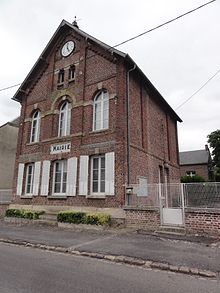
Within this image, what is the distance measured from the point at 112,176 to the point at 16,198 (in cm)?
735

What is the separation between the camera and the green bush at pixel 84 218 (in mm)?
11203

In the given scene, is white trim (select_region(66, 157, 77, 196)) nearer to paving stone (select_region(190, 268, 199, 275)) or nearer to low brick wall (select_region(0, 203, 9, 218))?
low brick wall (select_region(0, 203, 9, 218))

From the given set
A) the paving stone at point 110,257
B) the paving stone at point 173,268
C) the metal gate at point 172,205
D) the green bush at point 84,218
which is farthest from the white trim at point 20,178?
the paving stone at point 173,268

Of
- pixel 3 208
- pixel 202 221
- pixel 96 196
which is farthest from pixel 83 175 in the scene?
pixel 3 208

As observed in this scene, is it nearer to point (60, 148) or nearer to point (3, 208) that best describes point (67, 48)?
point (60, 148)

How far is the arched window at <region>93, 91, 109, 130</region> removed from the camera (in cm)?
1384

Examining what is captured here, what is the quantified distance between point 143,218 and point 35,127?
10.1 meters

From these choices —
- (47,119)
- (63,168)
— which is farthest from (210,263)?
(47,119)

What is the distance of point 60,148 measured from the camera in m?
14.8

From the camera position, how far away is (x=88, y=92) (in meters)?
14.6

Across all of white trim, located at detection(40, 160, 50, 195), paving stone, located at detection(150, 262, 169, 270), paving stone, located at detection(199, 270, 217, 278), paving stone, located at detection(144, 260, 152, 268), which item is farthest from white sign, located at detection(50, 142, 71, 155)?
paving stone, located at detection(199, 270, 217, 278)

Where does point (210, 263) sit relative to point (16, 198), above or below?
below

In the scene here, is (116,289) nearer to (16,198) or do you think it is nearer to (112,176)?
(112,176)

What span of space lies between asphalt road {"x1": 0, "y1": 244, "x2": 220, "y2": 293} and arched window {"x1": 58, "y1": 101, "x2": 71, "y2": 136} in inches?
377
